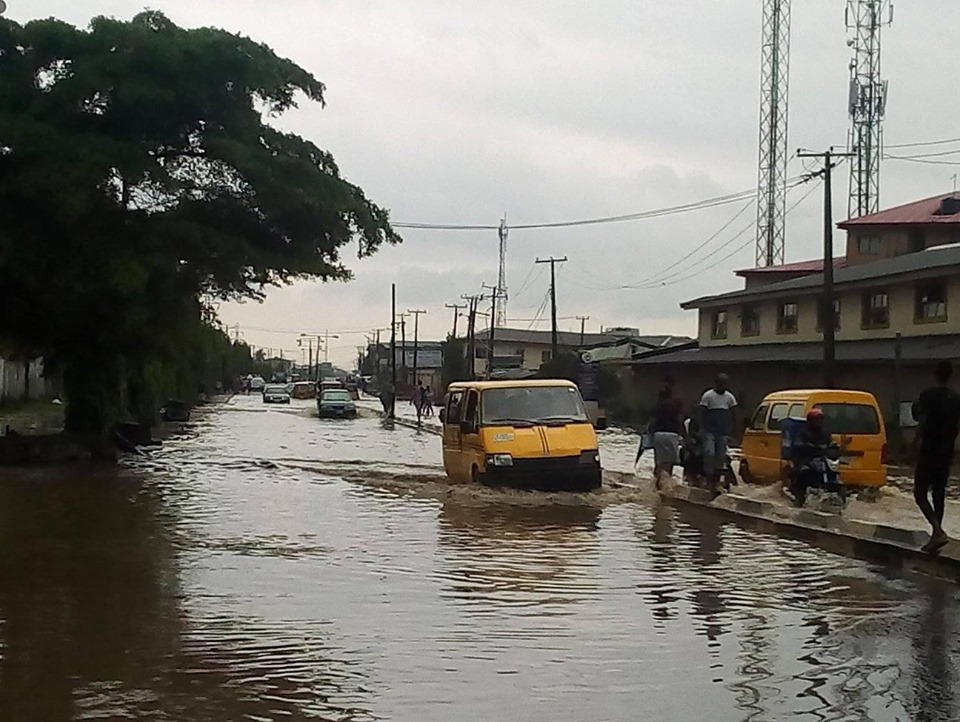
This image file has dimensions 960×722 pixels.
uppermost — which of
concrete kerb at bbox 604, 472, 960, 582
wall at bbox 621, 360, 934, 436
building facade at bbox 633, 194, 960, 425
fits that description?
building facade at bbox 633, 194, 960, 425

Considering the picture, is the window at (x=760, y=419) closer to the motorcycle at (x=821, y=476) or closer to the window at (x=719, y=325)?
the motorcycle at (x=821, y=476)

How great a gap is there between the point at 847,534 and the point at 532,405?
7.14 m

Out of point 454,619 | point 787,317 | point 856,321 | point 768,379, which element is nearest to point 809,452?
point 454,619

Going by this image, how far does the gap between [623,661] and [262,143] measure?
854 inches

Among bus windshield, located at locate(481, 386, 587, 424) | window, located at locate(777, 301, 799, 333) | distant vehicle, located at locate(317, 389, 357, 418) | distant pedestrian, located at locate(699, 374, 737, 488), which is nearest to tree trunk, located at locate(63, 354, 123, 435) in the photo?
bus windshield, located at locate(481, 386, 587, 424)

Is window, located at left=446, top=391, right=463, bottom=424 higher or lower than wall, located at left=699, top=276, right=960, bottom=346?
lower

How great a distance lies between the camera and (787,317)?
165ft

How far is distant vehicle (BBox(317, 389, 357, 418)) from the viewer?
63094 mm

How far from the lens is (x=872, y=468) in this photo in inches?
790

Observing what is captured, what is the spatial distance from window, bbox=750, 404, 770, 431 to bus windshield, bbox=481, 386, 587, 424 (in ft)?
10.3

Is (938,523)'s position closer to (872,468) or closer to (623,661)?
(623,661)

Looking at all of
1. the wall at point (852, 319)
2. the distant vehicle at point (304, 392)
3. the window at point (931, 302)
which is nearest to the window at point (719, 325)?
the wall at point (852, 319)

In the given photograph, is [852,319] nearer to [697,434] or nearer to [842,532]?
[697,434]

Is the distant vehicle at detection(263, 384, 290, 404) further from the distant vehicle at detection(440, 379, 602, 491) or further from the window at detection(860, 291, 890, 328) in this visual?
the distant vehicle at detection(440, 379, 602, 491)
